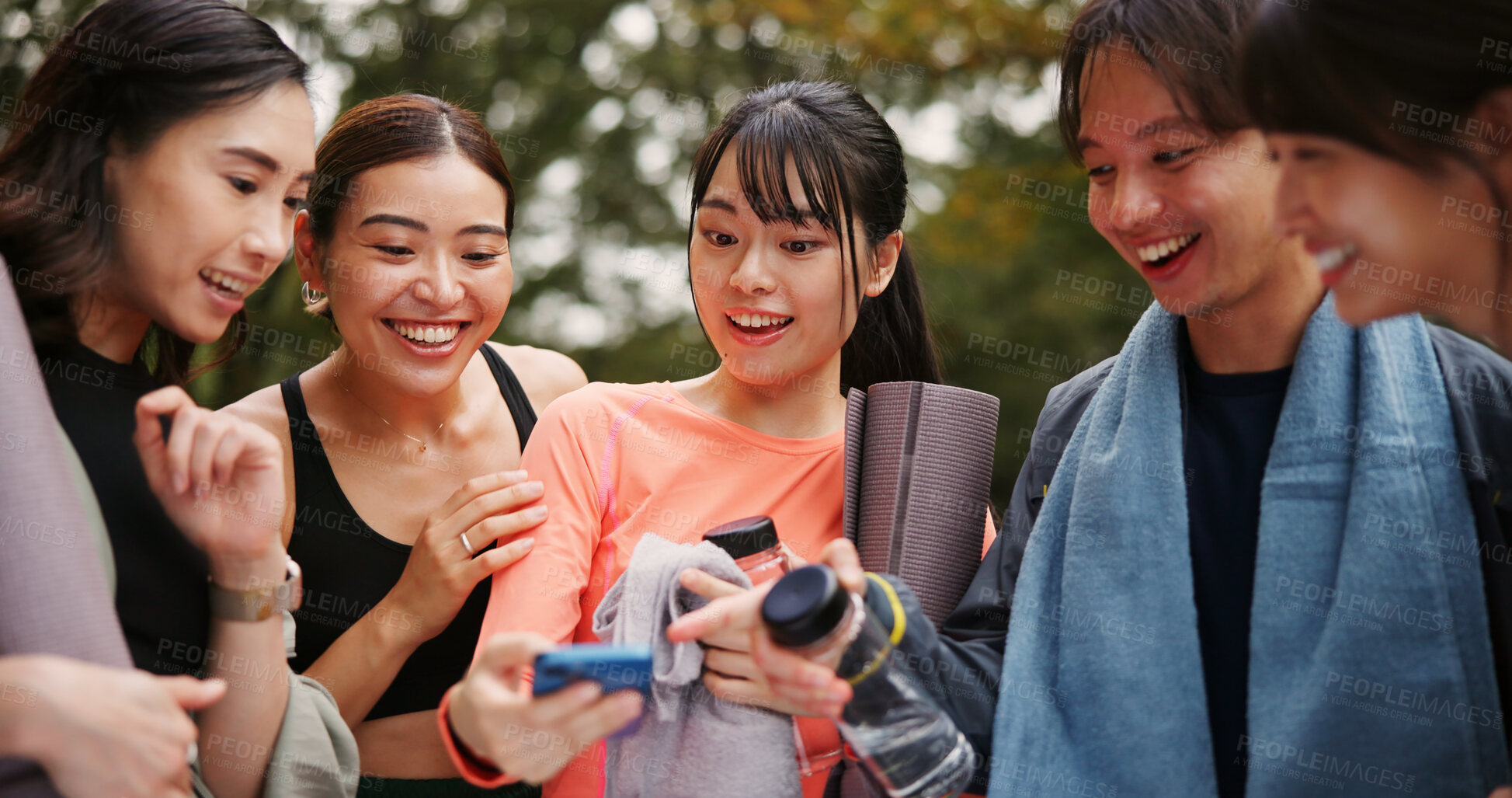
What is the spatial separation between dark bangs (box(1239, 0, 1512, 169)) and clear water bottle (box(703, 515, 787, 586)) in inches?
43.4

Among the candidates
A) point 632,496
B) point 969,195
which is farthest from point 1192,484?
point 969,195

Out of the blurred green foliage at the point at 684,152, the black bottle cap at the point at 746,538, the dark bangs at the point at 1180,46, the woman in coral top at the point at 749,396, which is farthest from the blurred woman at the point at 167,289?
the blurred green foliage at the point at 684,152

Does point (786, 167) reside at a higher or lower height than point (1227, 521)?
higher

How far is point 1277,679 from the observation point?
2.02 meters

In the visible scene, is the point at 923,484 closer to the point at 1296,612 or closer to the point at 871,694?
the point at 871,694

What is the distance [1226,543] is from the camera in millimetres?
2193

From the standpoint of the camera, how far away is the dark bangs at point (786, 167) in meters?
2.45

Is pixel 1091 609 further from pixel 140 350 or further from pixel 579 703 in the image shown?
pixel 140 350

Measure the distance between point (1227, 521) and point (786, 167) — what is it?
3.77 ft

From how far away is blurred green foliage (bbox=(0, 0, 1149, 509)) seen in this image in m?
7.24

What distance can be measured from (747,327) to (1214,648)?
1.15m

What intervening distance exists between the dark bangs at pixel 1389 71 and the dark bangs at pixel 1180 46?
188 millimetres

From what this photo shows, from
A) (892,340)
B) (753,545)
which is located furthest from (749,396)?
(753,545)

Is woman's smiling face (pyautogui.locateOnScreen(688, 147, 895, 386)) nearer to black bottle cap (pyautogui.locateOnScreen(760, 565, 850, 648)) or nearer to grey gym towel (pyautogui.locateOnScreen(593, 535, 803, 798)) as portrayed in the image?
grey gym towel (pyautogui.locateOnScreen(593, 535, 803, 798))
